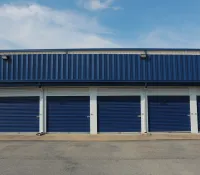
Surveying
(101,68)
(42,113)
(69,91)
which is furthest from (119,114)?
(42,113)

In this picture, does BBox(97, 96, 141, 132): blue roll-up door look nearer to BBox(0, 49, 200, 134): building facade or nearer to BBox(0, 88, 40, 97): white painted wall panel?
BBox(0, 49, 200, 134): building facade

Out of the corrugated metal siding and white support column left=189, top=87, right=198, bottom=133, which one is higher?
the corrugated metal siding

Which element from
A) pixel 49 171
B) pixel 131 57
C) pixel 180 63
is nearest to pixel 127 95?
pixel 131 57

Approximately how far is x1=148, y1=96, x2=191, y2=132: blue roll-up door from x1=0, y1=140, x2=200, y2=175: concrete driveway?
4489 mm

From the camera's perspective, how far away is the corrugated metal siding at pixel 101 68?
17.2 metres

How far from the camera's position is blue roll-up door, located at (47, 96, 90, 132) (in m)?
17.5

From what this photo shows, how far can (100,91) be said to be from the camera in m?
17.6

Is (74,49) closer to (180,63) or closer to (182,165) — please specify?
(180,63)

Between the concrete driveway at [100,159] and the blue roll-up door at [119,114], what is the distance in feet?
14.7

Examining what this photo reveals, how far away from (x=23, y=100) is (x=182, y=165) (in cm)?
1175

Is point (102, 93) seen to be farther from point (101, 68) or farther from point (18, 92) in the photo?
point (18, 92)

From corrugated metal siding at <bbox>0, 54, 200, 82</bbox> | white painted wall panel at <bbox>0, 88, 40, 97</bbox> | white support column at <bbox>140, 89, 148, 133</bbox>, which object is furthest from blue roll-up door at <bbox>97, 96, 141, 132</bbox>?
white painted wall panel at <bbox>0, 88, 40, 97</bbox>

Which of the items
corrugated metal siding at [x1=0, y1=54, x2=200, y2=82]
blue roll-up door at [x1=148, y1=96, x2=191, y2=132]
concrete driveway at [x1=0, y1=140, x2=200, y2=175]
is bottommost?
concrete driveway at [x1=0, y1=140, x2=200, y2=175]

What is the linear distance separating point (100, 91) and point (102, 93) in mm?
177
